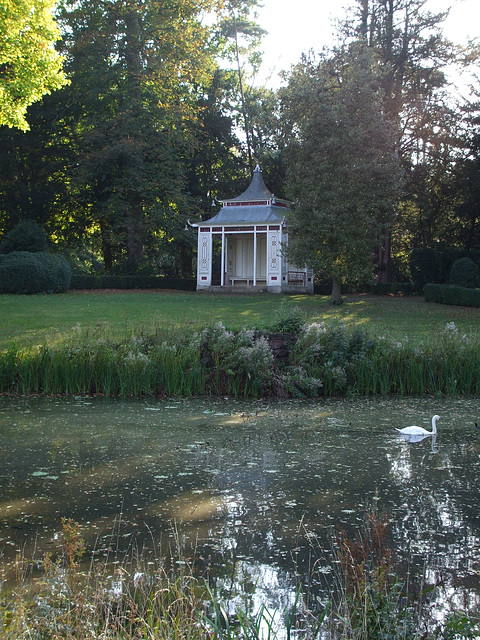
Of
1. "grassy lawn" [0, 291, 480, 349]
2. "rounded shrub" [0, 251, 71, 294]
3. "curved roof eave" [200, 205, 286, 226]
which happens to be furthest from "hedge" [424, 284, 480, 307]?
"rounded shrub" [0, 251, 71, 294]

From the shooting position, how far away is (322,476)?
5.52 meters

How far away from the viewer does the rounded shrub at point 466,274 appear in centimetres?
2541

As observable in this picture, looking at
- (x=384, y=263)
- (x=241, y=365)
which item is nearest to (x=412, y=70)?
(x=384, y=263)

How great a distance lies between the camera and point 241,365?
9.74 meters

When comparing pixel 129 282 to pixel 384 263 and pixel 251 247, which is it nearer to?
pixel 251 247

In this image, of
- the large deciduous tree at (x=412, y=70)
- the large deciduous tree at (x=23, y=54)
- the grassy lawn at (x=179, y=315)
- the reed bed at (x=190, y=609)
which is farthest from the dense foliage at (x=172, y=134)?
the reed bed at (x=190, y=609)

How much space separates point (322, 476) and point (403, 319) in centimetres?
1243

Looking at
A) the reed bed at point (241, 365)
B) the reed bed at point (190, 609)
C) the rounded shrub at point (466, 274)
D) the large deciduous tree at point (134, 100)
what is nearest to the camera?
the reed bed at point (190, 609)

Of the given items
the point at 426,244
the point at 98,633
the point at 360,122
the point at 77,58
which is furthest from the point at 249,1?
the point at 98,633

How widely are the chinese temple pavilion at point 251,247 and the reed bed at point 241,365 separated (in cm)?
1763

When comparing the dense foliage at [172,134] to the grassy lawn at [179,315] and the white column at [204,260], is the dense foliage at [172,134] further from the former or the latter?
the grassy lawn at [179,315]

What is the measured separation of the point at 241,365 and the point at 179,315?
286 inches

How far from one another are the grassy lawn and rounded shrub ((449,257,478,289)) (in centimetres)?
318

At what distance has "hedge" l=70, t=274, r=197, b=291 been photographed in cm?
2892
